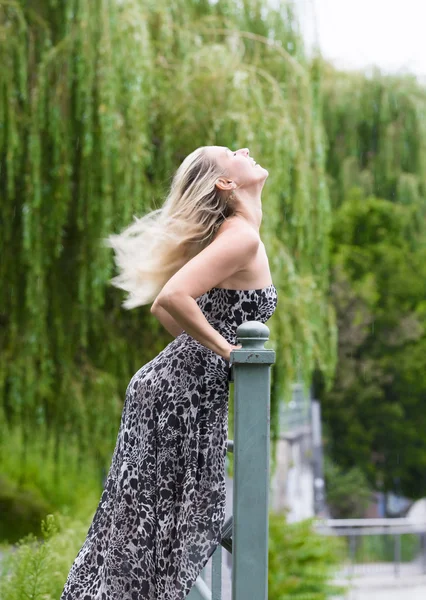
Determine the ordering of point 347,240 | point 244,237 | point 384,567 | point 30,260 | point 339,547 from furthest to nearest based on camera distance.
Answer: point 347,240 → point 384,567 → point 339,547 → point 30,260 → point 244,237

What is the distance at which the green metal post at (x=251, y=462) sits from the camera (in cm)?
210

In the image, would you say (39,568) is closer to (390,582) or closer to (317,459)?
(390,582)

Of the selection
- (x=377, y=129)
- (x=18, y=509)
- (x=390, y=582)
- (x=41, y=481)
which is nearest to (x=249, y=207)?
(x=41, y=481)

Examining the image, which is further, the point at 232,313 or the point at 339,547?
the point at 339,547

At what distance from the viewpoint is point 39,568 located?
3.46 metres

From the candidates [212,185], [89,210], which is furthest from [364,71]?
[212,185]

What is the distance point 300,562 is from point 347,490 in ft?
60.7

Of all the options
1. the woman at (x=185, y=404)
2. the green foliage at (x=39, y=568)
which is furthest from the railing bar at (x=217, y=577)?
the green foliage at (x=39, y=568)

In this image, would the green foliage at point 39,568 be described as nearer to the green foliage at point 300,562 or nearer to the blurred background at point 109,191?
the blurred background at point 109,191

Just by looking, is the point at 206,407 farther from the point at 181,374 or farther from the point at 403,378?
the point at 403,378

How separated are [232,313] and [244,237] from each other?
218 mm

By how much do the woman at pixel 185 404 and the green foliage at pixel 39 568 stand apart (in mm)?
750

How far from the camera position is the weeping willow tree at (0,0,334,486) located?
22.0ft

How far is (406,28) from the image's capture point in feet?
80.4
